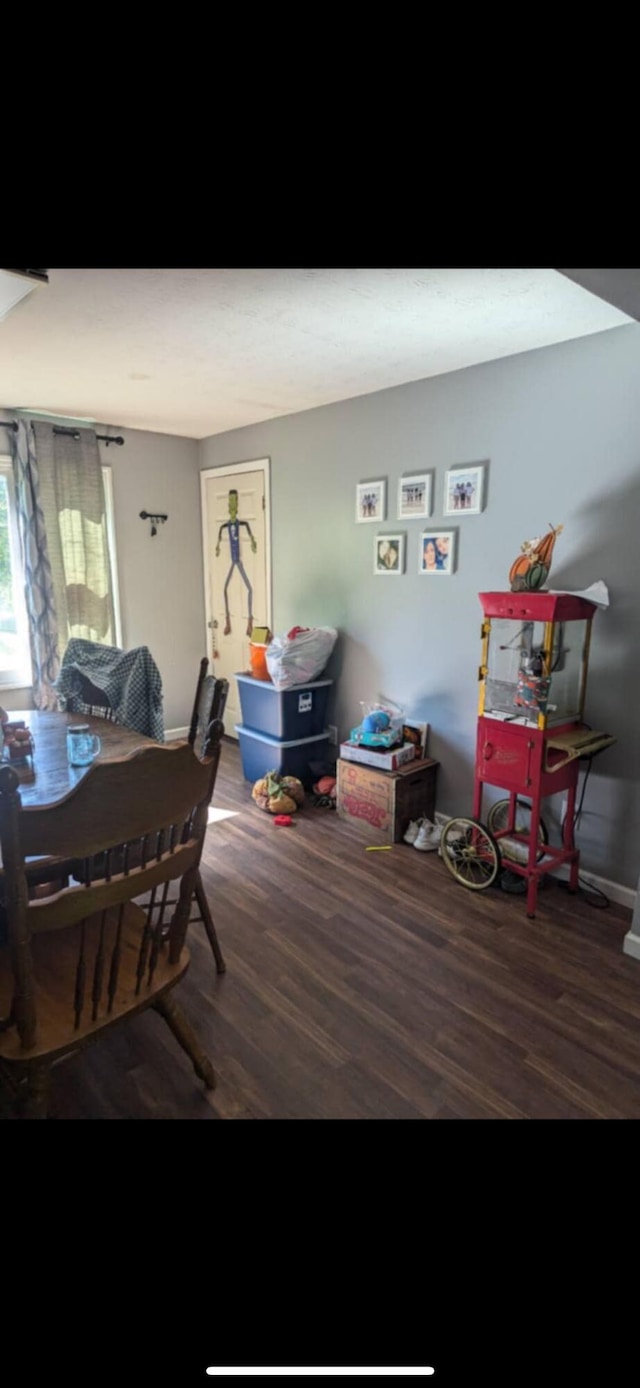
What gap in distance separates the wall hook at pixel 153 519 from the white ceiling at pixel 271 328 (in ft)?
3.62

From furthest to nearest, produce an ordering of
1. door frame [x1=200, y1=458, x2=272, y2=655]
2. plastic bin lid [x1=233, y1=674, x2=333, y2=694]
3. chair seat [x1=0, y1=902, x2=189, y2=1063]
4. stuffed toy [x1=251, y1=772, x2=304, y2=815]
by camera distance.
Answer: door frame [x1=200, y1=458, x2=272, y2=655], plastic bin lid [x1=233, y1=674, x2=333, y2=694], stuffed toy [x1=251, y1=772, x2=304, y2=815], chair seat [x1=0, y1=902, x2=189, y2=1063]

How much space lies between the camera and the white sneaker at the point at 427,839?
3.07 meters

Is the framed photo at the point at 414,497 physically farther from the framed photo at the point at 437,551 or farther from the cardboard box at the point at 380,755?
the cardboard box at the point at 380,755

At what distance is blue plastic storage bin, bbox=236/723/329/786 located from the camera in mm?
3691

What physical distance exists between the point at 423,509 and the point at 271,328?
1187 mm

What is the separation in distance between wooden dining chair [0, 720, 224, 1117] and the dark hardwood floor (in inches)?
13.8

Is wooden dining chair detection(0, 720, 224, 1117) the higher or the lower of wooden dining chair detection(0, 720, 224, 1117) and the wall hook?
the lower

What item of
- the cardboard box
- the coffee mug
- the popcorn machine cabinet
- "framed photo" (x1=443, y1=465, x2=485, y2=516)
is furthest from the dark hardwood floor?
"framed photo" (x1=443, y1=465, x2=485, y2=516)

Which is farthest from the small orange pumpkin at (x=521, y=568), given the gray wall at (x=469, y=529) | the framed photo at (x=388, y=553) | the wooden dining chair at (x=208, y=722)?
the wooden dining chair at (x=208, y=722)

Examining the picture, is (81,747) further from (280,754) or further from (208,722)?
(280,754)

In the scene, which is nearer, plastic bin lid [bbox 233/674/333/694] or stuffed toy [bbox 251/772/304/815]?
stuffed toy [bbox 251/772/304/815]

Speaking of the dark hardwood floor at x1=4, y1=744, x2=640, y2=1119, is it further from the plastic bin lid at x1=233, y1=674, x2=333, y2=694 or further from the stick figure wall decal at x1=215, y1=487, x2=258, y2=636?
the stick figure wall decal at x1=215, y1=487, x2=258, y2=636

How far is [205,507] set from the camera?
4.77 m
